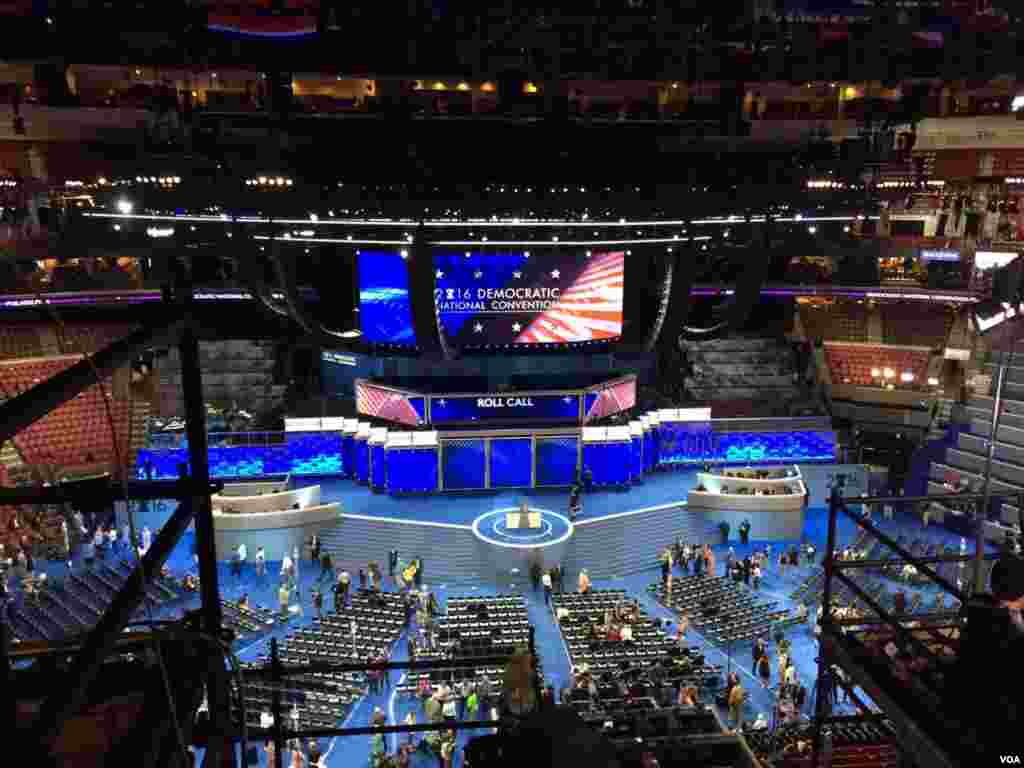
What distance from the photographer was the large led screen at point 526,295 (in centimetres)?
2127

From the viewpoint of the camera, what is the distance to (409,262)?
17.7 m

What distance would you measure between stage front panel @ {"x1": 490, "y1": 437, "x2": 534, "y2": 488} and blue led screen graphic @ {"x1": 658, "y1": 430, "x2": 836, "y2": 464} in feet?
15.8

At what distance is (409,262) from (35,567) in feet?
38.8

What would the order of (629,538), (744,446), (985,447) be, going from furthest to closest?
(744,446)
(985,447)
(629,538)

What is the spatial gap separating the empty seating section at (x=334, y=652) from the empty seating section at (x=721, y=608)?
6.57 metres

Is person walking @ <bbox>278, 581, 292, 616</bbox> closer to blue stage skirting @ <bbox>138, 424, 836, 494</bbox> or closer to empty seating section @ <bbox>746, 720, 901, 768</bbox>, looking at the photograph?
blue stage skirting @ <bbox>138, 424, 836, 494</bbox>

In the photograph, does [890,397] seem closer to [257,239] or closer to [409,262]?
[409,262]

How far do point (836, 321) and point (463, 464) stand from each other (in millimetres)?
16206

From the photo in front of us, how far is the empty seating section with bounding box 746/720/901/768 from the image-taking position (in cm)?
845

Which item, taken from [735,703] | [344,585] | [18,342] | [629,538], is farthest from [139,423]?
[735,703]

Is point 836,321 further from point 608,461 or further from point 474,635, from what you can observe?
point 474,635

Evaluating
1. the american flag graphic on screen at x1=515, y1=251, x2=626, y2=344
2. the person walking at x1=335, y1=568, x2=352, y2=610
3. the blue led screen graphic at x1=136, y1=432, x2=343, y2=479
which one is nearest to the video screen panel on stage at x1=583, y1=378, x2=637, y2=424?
the american flag graphic on screen at x1=515, y1=251, x2=626, y2=344

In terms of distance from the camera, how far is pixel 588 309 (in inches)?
883

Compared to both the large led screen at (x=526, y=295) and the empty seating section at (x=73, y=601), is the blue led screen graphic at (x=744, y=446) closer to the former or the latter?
the large led screen at (x=526, y=295)
